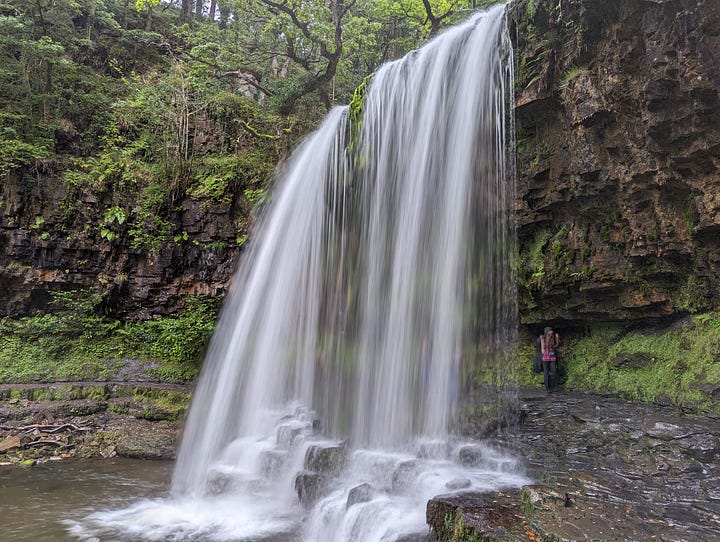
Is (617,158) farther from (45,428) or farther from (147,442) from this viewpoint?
(45,428)

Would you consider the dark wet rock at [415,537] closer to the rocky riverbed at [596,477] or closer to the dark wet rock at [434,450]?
the rocky riverbed at [596,477]

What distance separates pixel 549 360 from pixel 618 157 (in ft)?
11.1

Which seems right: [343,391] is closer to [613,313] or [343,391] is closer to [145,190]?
[613,313]

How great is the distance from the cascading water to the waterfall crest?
33mm

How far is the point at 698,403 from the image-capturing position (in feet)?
19.3

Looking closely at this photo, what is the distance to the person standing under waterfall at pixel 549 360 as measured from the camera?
7742 mm

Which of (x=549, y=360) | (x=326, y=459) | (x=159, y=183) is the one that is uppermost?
(x=159, y=183)

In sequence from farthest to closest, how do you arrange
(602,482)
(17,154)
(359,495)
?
(17,154) → (359,495) → (602,482)

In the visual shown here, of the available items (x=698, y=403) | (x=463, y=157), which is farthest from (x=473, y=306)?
(x=698, y=403)

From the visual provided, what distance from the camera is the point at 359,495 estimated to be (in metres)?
5.27

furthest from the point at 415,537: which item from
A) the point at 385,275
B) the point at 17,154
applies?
A: the point at 17,154

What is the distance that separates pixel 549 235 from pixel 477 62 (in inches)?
128

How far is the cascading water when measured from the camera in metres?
6.00

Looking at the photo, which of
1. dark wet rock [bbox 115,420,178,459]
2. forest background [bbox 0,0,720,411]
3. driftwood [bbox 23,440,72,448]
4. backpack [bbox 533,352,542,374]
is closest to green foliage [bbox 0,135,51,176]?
forest background [bbox 0,0,720,411]
